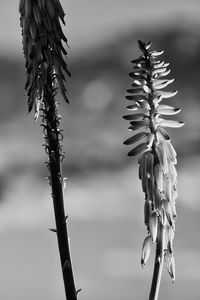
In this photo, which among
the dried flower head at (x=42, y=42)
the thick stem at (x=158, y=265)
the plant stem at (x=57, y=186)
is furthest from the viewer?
the dried flower head at (x=42, y=42)

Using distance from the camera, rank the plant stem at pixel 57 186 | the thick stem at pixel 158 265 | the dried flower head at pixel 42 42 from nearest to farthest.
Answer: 1. the thick stem at pixel 158 265
2. the plant stem at pixel 57 186
3. the dried flower head at pixel 42 42

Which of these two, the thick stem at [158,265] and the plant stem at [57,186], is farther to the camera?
the plant stem at [57,186]

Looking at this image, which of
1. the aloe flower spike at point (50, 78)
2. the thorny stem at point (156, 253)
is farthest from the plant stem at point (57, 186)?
the thorny stem at point (156, 253)

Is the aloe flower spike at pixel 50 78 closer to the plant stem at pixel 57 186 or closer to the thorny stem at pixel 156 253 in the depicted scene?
the plant stem at pixel 57 186

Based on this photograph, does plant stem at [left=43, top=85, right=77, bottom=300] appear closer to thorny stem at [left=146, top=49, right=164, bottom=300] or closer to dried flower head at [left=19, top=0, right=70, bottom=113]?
dried flower head at [left=19, top=0, right=70, bottom=113]

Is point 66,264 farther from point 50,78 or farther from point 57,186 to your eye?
point 50,78

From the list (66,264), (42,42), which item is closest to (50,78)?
(42,42)
